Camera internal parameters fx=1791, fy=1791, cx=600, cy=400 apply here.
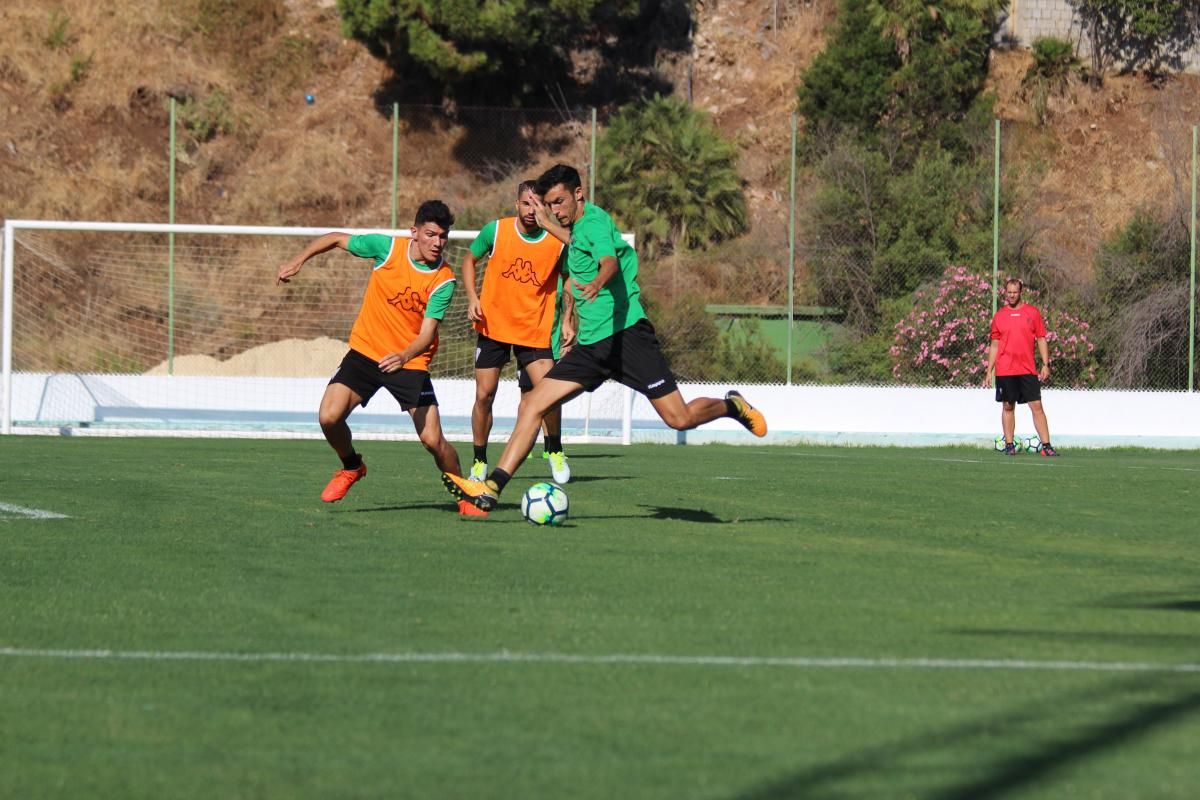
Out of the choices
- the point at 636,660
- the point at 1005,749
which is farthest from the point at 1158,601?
the point at 1005,749

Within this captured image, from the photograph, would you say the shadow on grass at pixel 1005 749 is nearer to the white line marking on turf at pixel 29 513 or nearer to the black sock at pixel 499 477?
the black sock at pixel 499 477

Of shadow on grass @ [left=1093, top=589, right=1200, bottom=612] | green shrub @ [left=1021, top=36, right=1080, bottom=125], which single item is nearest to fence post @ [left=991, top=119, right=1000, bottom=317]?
green shrub @ [left=1021, top=36, right=1080, bottom=125]

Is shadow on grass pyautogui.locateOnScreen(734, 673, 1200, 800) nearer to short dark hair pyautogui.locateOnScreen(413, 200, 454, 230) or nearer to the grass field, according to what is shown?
the grass field

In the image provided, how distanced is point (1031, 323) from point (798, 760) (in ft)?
58.6

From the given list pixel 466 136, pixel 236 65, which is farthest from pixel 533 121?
pixel 236 65

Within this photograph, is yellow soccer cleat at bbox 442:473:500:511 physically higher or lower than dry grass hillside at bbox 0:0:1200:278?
lower

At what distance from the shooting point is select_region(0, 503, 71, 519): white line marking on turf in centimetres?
1053

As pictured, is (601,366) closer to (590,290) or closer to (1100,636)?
(590,290)

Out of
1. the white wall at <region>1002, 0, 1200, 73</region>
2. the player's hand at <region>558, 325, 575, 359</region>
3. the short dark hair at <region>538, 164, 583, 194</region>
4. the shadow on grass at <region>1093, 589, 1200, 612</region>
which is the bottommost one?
the shadow on grass at <region>1093, 589, 1200, 612</region>

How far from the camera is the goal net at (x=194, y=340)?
2553 cm

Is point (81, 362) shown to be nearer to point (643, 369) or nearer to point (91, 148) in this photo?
point (91, 148)

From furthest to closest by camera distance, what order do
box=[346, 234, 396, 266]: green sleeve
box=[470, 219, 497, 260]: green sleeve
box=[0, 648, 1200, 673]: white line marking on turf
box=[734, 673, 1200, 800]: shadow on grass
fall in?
box=[470, 219, 497, 260]: green sleeve
box=[346, 234, 396, 266]: green sleeve
box=[0, 648, 1200, 673]: white line marking on turf
box=[734, 673, 1200, 800]: shadow on grass

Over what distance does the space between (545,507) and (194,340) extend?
68.1 feet

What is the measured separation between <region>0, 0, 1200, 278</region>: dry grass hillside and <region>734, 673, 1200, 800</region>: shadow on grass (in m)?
30.4
